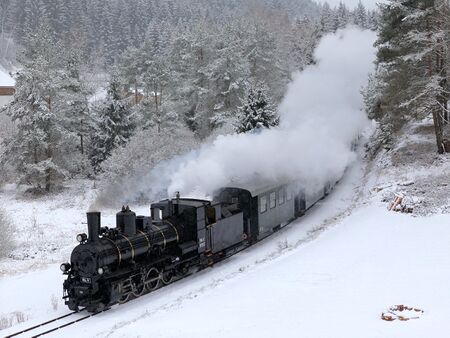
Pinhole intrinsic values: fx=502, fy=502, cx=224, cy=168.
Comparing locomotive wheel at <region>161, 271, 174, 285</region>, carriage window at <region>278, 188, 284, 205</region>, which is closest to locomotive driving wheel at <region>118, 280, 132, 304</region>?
locomotive wheel at <region>161, 271, 174, 285</region>

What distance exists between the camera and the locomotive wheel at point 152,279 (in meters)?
15.9

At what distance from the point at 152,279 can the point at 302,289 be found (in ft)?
17.5

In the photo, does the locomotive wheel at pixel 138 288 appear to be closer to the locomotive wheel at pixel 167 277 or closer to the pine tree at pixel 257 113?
the locomotive wheel at pixel 167 277

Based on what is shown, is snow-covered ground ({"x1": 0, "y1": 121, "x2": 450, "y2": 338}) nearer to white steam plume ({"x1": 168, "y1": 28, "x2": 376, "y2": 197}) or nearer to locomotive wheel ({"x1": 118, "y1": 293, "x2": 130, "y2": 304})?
locomotive wheel ({"x1": 118, "y1": 293, "x2": 130, "y2": 304})

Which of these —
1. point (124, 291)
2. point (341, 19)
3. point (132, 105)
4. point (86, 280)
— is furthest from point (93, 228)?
point (341, 19)

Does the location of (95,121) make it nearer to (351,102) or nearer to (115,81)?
(115,81)

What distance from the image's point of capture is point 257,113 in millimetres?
28938

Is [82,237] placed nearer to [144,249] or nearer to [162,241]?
[144,249]

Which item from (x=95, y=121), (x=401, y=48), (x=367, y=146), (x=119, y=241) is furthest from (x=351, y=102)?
(x=95, y=121)

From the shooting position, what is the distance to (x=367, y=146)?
41.8 metres

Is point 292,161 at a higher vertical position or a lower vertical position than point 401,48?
lower

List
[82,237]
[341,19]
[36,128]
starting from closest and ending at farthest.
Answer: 1. [82,237]
2. [36,128]
3. [341,19]

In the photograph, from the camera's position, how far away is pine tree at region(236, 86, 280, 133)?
28.9 metres

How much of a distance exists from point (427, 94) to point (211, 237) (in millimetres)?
14238
